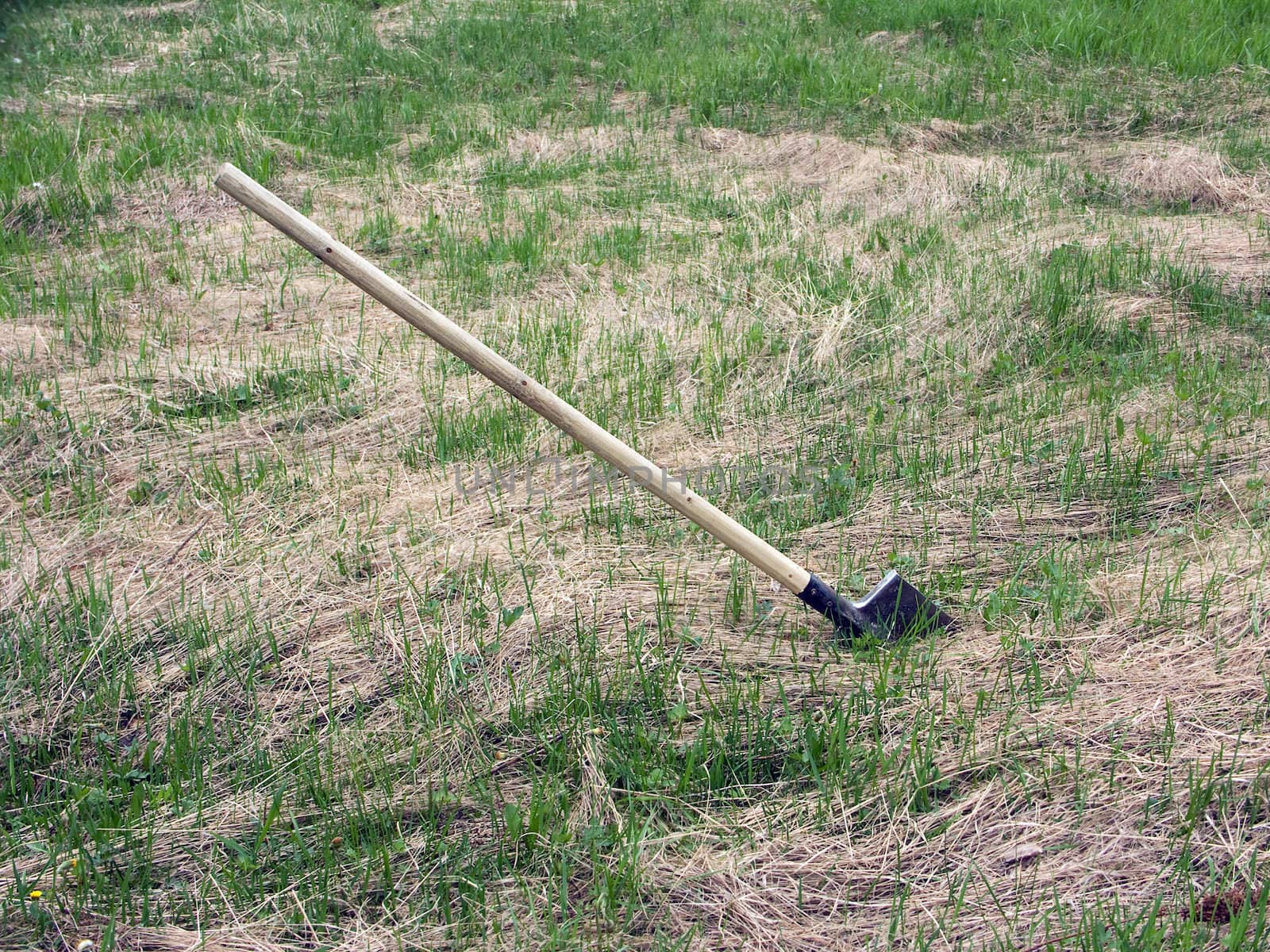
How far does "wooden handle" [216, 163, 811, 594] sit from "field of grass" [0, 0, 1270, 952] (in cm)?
27

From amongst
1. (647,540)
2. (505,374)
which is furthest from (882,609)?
(505,374)

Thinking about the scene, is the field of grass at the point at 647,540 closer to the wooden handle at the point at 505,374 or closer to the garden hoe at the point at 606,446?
the garden hoe at the point at 606,446

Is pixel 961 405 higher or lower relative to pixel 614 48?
lower

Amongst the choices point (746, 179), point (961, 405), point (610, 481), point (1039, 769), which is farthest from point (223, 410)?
point (746, 179)

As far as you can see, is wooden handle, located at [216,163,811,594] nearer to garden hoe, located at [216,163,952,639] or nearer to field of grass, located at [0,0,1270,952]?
garden hoe, located at [216,163,952,639]

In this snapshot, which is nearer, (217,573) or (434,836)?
(434,836)

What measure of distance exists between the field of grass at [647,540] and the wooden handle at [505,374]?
0.89ft

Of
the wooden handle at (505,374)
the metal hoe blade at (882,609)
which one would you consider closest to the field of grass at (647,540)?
the metal hoe blade at (882,609)

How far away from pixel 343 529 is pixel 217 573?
0.40m

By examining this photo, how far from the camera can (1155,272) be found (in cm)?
497

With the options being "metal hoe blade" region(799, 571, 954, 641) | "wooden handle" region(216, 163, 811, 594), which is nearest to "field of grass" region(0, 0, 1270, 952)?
"metal hoe blade" region(799, 571, 954, 641)

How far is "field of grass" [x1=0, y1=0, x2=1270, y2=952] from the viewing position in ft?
7.26

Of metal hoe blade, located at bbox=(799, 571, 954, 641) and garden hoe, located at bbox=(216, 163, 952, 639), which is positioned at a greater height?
garden hoe, located at bbox=(216, 163, 952, 639)

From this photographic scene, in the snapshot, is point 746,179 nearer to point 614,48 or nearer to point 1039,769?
point 614,48
